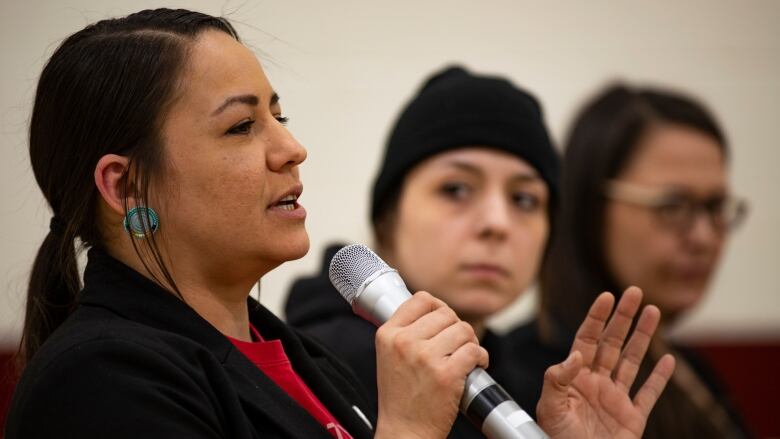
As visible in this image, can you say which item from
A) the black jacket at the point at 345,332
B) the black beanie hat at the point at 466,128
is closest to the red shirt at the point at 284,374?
the black jacket at the point at 345,332

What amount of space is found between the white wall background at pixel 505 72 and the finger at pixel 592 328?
59.7 inches

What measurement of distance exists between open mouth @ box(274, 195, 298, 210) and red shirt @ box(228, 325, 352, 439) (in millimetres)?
201

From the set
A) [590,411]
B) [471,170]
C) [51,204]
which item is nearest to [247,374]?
[51,204]

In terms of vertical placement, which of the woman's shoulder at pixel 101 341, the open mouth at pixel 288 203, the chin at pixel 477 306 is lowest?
the chin at pixel 477 306

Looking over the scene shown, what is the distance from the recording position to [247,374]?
144 centimetres

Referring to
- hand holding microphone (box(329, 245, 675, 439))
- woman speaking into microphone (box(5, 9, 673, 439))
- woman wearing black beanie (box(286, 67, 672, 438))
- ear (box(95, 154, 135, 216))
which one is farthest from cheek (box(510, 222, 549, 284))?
ear (box(95, 154, 135, 216))

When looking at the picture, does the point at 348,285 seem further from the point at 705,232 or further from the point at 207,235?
the point at 705,232

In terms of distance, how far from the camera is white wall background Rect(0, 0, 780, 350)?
3.45m

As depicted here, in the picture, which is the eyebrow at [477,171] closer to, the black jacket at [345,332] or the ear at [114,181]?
the black jacket at [345,332]

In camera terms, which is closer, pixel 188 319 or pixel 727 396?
pixel 188 319

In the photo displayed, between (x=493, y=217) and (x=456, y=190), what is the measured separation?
0.12 m

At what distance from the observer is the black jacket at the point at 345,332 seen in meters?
2.28

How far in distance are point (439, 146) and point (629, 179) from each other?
1013 mm

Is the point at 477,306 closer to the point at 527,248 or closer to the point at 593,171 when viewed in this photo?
the point at 527,248
